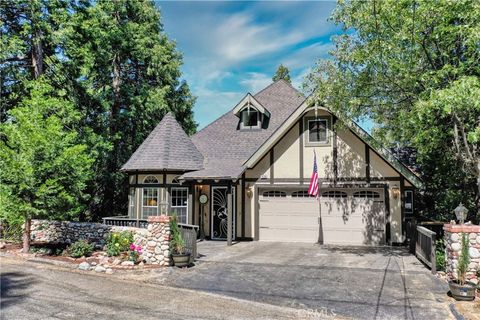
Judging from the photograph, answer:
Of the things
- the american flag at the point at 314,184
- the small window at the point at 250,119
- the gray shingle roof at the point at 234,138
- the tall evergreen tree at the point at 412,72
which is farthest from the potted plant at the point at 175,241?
the small window at the point at 250,119

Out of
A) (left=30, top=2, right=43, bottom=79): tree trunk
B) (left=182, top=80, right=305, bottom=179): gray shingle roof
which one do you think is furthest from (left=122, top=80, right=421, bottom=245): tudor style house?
(left=30, top=2, right=43, bottom=79): tree trunk

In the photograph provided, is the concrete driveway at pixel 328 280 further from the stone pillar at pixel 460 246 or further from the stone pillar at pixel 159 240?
the stone pillar at pixel 159 240

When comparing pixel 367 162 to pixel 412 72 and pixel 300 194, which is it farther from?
pixel 412 72

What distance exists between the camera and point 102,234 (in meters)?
14.0

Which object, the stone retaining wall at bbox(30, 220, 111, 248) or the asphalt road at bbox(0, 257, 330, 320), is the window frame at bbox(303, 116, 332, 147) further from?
the asphalt road at bbox(0, 257, 330, 320)

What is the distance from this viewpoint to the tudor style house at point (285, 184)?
1566 cm

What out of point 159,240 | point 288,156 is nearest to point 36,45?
point 159,240

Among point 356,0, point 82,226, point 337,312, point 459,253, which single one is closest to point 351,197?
point 459,253

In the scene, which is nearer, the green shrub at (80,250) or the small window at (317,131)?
the green shrub at (80,250)

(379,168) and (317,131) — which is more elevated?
(317,131)

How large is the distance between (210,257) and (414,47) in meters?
9.96

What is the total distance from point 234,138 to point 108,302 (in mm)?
12770

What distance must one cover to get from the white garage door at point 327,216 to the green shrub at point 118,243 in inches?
268

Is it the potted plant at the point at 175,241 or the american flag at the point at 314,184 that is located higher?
the american flag at the point at 314,184
